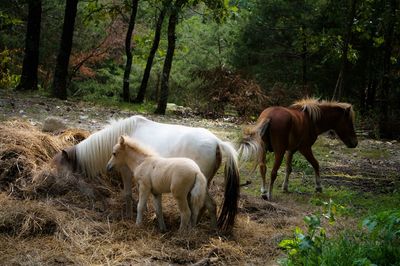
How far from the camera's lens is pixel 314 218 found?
13.3ft

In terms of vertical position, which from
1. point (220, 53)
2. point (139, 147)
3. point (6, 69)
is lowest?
point (6, 69)

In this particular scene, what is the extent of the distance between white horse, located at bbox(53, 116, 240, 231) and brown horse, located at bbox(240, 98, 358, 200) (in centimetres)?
103

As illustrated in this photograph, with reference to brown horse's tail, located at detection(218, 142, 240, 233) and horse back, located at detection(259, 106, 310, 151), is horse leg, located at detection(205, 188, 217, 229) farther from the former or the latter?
horse back, located at detection(259, 106, 310, 151)

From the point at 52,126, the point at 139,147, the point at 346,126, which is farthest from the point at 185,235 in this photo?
the point at 346,126

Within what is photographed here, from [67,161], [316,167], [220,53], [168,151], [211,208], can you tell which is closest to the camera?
[211,208]

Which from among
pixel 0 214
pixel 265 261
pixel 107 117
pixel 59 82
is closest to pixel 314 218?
pixel 265 261

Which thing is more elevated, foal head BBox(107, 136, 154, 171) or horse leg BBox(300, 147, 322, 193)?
foal head BBox(107, 136, 154, 171)

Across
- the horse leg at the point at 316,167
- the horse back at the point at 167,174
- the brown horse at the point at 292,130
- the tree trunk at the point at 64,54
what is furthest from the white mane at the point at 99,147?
the tree trunk at the point at 64,54

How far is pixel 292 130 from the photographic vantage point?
7.96 metres

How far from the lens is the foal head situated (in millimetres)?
5699

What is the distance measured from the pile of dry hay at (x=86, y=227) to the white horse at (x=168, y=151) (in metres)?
0.21

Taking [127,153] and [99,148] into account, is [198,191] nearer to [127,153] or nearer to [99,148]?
[127,153]

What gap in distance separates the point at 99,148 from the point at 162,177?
53.2 inches

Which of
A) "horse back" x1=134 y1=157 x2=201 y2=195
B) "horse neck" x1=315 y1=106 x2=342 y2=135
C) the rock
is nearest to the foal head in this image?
"horse back" x1=134 y1=157 x2=201 y2=195
